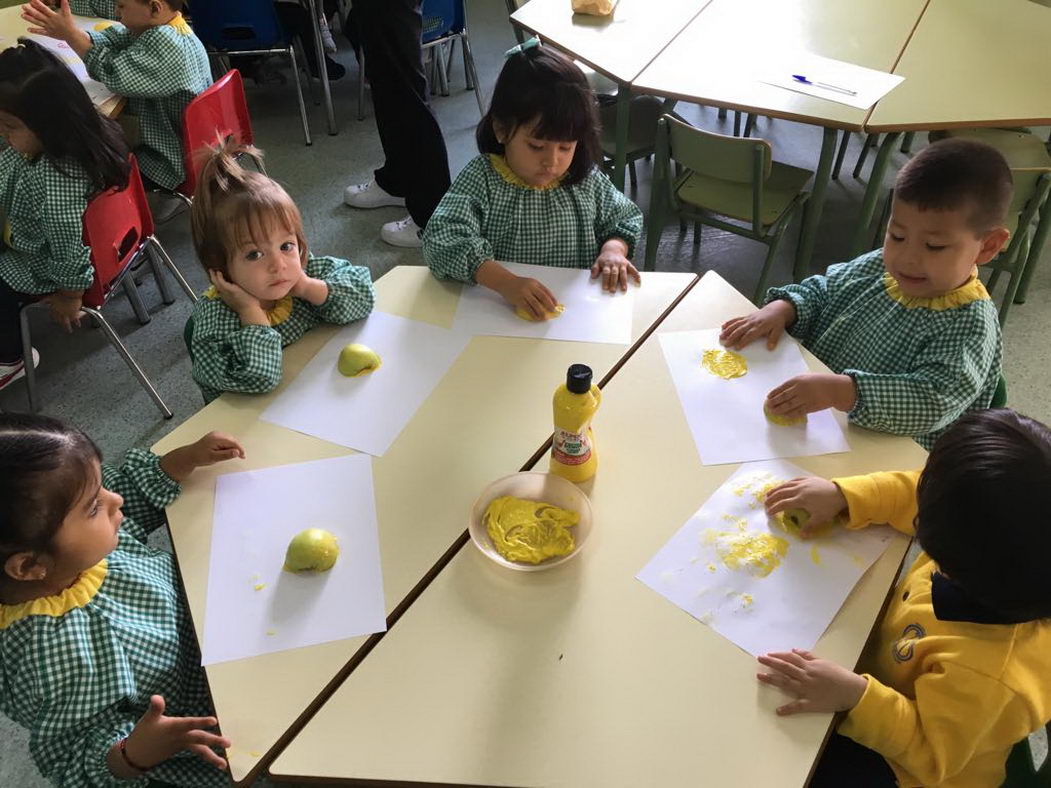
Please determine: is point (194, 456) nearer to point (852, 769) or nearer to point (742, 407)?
point (742, 407)

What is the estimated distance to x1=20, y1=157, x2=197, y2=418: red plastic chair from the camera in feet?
6.47

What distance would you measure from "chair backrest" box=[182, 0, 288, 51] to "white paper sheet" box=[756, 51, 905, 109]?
2.25 meters

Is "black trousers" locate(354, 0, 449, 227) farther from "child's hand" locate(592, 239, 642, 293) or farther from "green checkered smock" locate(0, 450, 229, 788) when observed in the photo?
"green checkered smock" locate(0, 450, 229, 788)

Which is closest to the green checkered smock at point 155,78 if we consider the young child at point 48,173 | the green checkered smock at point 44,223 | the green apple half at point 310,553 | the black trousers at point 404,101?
the young child at point 48,173

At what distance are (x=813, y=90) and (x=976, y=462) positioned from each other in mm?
1784

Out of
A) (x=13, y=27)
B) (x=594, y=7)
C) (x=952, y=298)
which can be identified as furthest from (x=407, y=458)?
(x=13, y=27)

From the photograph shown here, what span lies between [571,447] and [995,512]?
1.82 ft

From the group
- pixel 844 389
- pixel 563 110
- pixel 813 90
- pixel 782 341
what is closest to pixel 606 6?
pixel 813 90

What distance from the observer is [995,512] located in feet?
2.86

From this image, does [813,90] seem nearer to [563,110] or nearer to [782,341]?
[563,110]

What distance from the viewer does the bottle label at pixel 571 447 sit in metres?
1.13

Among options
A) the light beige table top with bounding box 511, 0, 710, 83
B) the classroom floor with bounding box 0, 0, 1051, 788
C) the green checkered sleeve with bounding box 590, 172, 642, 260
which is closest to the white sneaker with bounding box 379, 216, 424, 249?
the classroom floor with bounding box 0, 0, 1051, 788

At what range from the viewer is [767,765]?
87 centimetres

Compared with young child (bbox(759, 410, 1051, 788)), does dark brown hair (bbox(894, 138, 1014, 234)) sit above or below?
above
